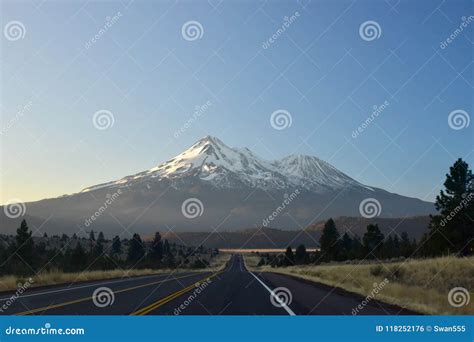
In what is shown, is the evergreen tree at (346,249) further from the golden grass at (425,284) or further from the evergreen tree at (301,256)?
the golden grass at (425,284)

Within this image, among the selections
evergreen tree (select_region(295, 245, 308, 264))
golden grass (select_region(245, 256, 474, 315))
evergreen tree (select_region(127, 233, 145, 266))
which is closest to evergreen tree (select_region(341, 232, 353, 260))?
evergreen tree (select_region(295, 245, 308, 264))

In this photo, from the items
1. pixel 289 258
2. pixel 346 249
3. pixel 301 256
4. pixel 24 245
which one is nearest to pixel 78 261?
pixel 24 245

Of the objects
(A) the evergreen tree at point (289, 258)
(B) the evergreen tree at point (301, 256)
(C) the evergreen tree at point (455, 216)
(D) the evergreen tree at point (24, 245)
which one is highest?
(C) the evergreen tree at point (455, 216)

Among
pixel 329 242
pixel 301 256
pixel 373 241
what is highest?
pixel 373 241

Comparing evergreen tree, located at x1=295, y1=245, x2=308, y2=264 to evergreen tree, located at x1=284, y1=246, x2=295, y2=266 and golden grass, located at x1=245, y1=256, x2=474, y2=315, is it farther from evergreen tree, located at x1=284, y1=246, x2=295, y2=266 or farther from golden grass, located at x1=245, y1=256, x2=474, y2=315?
golden grass, located at x1=245, y1=256, x2=474, y2=315

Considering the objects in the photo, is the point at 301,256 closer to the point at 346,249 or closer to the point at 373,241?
the point at 346,249

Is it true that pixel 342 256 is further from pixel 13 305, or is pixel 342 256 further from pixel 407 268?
pixel 13 305

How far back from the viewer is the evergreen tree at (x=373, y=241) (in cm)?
8050

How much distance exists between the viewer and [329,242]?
93.4 meters

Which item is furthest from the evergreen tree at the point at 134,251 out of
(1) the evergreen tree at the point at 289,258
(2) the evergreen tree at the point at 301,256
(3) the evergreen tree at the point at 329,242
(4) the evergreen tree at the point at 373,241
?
(4) the evergreen tree at the point at 373,241

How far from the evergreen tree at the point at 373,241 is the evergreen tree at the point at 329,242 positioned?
10031 mm

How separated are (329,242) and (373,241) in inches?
494
